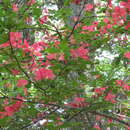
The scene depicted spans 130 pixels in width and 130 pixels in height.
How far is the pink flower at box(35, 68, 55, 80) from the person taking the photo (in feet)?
7.73

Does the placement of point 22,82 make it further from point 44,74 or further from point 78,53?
point 78,53

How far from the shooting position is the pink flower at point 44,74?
7.73ft

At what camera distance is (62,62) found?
94.8 inches

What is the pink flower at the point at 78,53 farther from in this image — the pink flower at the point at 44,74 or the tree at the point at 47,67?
the pink flower at the point at 44,74

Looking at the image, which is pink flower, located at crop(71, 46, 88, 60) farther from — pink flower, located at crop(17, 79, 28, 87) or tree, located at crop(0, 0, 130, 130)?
pink flower, located at crop(17, 79, 28, 87)

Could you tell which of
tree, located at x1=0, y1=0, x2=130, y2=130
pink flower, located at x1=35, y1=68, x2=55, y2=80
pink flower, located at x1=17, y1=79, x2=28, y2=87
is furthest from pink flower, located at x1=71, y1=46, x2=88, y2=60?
pink flower, located at x1=17, y1=79, x2=28, y2=87

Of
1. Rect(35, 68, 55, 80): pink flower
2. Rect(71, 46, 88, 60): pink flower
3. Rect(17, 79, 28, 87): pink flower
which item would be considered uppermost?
Rect(71, 46, 88, 60): pink flower

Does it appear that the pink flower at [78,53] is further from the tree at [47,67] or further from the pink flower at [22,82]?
the pink flower at [22,82]

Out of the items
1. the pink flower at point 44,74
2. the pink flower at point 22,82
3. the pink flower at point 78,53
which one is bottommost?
the pink flower at point 22,82

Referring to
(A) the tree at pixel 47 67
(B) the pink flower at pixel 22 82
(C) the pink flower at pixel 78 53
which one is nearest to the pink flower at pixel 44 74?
(A) the tree at pixel 47 67

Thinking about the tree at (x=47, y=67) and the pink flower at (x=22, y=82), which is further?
the pink flower at (x=22, y=82)

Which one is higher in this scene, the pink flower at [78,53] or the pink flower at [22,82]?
the pink flower at [78,53]

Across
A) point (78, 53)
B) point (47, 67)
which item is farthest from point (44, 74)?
point (78, 53)

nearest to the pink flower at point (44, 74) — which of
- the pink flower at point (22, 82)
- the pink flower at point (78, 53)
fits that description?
the pink flower at point (22, 82)
